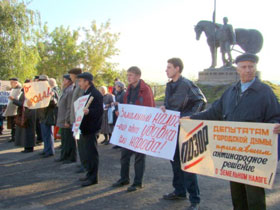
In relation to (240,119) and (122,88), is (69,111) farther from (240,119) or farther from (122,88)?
(240,119)

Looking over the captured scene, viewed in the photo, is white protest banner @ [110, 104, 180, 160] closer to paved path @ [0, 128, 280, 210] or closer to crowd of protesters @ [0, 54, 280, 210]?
crowd of protesters @ [0, 54, 280, 210]

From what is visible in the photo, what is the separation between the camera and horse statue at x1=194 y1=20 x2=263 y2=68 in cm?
2530

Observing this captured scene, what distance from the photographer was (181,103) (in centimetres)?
446

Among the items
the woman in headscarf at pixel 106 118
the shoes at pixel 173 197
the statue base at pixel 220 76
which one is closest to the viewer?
the shoes at pixel 173 197

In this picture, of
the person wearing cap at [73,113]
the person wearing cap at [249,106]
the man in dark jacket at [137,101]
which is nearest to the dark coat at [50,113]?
the person wearing cap at [73,113]

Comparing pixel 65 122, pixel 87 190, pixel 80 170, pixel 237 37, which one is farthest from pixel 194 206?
pixel 237 37

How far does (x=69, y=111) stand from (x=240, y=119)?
4156mm

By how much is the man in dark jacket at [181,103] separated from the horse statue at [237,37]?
2184 cm

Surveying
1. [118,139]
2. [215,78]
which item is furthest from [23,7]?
[118,139]

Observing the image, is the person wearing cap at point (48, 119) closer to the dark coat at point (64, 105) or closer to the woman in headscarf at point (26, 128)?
the woman in headscarf at point (26, 128)

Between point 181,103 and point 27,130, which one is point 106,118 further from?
point 181,103

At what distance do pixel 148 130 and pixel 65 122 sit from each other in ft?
8.07

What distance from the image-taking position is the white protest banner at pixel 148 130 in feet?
14.7

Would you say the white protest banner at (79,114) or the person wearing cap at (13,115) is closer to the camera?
the white protest banner at (79,114)
